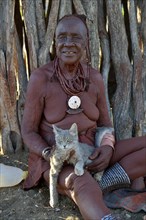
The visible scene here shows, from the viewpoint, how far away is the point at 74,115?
318 centimetres

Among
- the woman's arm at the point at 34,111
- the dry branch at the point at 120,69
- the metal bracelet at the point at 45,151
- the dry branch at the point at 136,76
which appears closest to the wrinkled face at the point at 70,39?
the woman's arm at the point at 34,111

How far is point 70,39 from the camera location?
119 inches

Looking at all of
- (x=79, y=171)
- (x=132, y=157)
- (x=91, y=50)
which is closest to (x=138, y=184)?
(x=132, y=157)

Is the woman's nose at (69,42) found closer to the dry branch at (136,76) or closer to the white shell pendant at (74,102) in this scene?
the white shell pendant at (74,102)

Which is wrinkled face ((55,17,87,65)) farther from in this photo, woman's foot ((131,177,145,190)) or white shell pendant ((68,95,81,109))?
woman's foot ((131,177,145,190))

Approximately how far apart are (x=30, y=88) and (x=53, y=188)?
72 centimetres

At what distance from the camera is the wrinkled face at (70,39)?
3.02 m

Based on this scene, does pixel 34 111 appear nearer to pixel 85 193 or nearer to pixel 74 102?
pixel 74 102

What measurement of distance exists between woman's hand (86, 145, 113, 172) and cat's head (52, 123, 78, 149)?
0.27 meters

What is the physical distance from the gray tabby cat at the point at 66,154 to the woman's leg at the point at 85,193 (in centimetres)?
5

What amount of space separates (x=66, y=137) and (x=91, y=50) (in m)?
1.21

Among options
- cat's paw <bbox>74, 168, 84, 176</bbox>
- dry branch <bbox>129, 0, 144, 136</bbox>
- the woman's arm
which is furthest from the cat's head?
dry branch <bbox>129, 0, 144, 136</bbox>

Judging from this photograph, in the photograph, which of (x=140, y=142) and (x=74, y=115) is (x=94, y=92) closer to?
(x=74, y=115)

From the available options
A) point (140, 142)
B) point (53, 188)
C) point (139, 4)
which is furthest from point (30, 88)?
point (139, 4)
